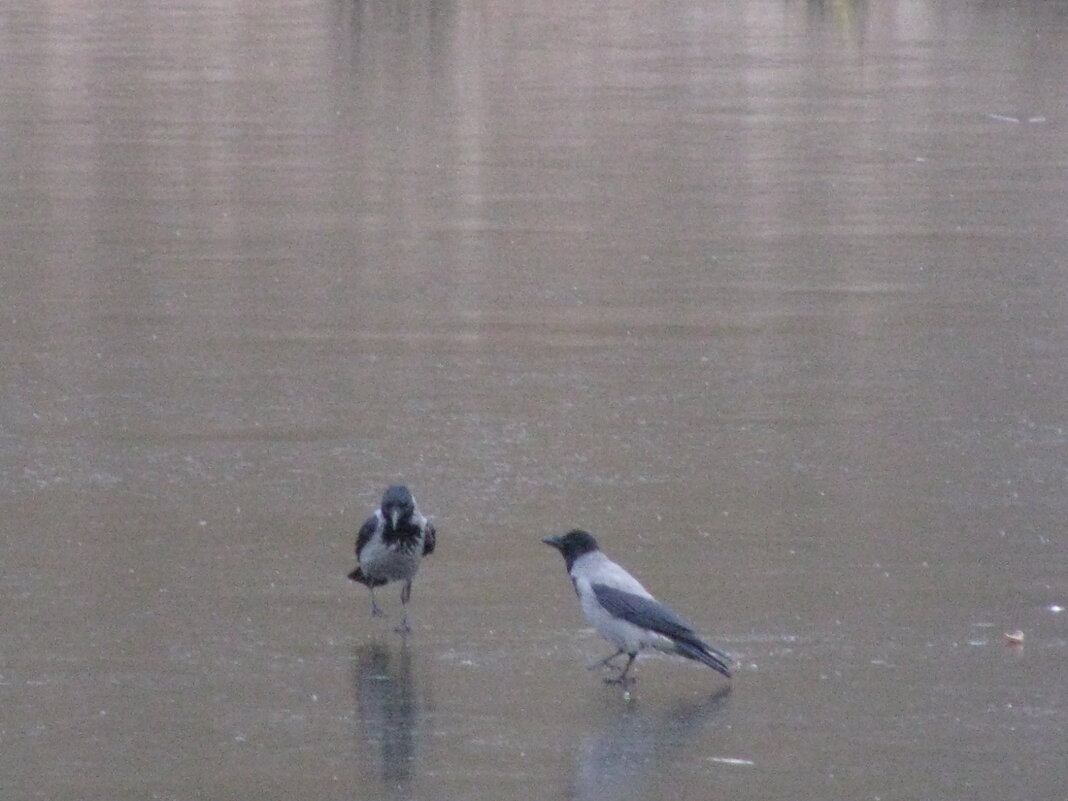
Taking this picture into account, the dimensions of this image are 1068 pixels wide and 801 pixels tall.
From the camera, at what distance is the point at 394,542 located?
673 centimetres

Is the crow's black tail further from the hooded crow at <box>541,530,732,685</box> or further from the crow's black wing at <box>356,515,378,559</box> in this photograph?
the crow's black wing at <box>356,515,378,559</box>

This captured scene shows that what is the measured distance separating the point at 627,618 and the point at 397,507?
867mm

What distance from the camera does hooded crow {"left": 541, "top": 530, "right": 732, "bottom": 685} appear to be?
6184mm

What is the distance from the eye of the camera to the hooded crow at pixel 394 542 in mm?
6734

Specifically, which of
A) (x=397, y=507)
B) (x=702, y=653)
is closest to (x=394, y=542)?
(x=397, y=507)

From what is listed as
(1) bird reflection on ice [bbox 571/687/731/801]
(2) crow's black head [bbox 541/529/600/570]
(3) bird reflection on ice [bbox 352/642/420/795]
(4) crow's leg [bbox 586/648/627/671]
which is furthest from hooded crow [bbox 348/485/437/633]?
(1) bird reflection on ice [bbox 571/687/731/801]

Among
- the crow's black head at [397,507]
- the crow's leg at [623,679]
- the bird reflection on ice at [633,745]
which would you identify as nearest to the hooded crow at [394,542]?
the crow's black head at [397,507]

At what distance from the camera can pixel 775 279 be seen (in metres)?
12.2

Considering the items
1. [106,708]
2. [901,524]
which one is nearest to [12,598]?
[106,708]

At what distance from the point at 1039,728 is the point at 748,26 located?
24.8 m

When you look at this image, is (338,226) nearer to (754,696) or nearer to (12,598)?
(12,598)

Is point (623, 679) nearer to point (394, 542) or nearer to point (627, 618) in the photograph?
point (627, 618)

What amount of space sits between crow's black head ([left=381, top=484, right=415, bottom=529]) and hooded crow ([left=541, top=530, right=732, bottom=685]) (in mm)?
526

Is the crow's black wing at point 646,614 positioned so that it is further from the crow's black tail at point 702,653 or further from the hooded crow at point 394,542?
the hooded crow at point 394,542
